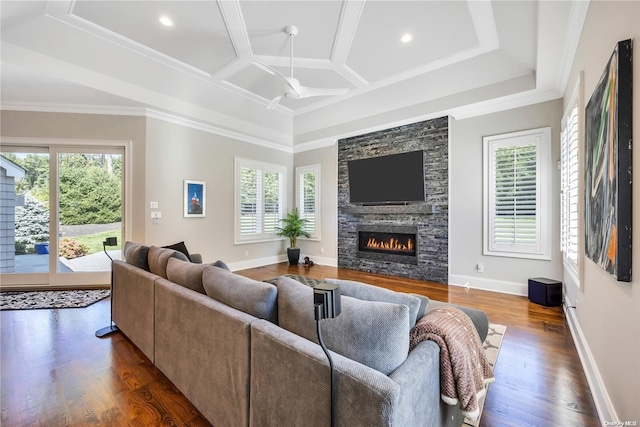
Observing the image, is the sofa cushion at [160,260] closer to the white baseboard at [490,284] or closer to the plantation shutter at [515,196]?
the white baseboard at [490,284]

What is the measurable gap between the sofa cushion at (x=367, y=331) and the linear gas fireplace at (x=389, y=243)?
4.47m

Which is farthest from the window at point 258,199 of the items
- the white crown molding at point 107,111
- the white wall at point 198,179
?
the white crown molding at point 107,111

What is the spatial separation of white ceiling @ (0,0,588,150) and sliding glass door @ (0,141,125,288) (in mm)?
805

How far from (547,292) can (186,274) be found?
14.3ft

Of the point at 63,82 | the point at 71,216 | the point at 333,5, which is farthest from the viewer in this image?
the point at 71,216

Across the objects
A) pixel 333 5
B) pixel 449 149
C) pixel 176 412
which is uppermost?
pixel 333 5

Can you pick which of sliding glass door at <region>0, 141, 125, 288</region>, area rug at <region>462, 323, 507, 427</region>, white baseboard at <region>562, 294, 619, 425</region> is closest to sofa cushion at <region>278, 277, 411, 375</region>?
white baseboard at <region>562, 294, 619, 425</region>

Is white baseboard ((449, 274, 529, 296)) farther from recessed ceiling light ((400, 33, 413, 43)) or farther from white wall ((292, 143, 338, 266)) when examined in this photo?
recessed ceiling light ((400, 33, 413, 43))

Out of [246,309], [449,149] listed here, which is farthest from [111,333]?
[449,149]

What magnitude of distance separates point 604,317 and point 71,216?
6.62m

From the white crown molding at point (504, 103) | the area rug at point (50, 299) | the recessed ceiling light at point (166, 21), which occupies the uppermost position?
the recessed ceiling light at point (166, 21)

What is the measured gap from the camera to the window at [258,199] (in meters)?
6.18

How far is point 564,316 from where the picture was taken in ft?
10.9

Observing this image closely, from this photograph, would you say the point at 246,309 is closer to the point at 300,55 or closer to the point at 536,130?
the point at 300,55
